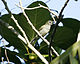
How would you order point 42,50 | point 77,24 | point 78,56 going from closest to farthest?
point 78,56 → point 77,24 → point 42,50

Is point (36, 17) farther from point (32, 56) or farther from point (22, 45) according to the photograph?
point (32, 56)

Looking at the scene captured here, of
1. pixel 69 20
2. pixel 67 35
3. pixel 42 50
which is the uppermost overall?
pixel 69 20

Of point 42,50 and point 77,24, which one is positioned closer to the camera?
point 77,24

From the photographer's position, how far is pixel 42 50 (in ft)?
8.05

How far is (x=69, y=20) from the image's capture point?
2.37m

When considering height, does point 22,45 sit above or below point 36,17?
below

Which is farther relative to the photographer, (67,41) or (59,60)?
(67,41)

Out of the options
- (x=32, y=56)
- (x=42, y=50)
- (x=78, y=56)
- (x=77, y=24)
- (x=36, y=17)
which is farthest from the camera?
(x=36, y=17)

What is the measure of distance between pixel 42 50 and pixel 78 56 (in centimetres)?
155

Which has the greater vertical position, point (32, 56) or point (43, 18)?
point (43, 18)

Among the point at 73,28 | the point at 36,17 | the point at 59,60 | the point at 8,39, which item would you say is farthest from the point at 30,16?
the point at 59,60

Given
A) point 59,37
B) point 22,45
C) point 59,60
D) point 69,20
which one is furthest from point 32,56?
point 59,60

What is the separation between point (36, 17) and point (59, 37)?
0.45 meters

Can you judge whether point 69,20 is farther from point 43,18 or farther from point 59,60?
point 59,60
